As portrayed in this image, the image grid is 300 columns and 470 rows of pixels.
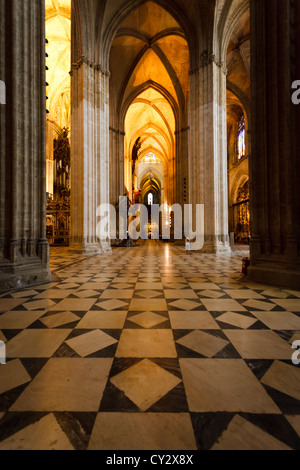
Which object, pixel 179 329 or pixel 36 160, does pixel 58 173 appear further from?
pixel 179 329

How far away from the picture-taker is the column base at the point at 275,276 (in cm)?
390

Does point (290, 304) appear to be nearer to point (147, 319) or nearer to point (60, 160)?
point (147, 319)

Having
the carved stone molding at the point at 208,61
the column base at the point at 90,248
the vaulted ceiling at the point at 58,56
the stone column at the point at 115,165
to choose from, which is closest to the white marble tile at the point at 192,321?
the column base at the point at 90,248

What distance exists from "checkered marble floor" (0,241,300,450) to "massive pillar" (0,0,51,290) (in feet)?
4.71

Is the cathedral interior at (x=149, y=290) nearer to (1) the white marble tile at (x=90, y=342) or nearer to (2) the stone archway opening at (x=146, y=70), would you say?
(1) the white marble tile at (x=90, y=342)

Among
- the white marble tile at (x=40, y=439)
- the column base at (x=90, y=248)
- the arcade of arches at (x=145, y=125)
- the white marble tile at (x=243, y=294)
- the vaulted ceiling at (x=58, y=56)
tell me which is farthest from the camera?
the vaulted ceiling at (x=58, y=56)

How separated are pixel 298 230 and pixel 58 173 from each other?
2187 cm

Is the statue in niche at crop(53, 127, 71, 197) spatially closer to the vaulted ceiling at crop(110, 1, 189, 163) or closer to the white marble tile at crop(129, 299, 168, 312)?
the vaulted ceiling at crop(110, 1, 189, 163)

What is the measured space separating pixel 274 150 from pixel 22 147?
4715mm

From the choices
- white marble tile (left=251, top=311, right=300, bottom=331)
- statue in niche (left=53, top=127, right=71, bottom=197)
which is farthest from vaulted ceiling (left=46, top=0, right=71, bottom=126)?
white marble tile (left=251, top=311, right=300, bottom=331)

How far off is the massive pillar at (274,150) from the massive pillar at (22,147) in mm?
4243

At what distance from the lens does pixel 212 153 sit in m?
11.6

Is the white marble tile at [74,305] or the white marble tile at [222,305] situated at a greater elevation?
the white marble tile at [74,305]
